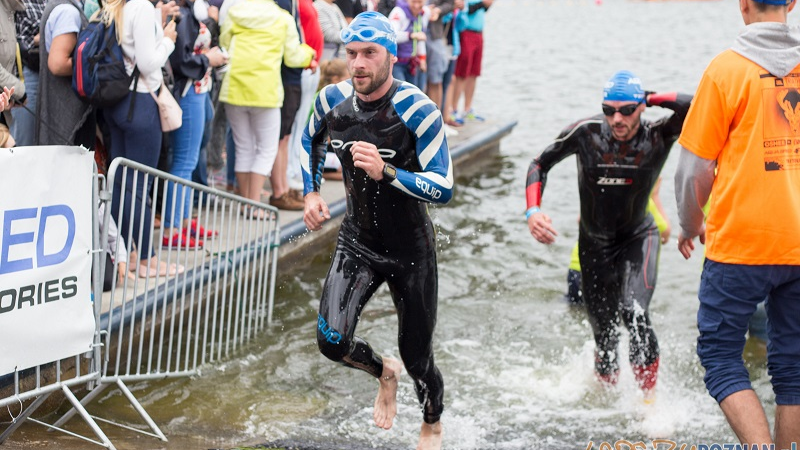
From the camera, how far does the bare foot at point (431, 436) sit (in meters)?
5.98

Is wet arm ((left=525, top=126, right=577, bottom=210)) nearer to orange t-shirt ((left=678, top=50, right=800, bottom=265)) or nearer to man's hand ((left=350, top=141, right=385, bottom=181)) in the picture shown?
man's hand ((left=350, top=141, right=385, bottom=181))

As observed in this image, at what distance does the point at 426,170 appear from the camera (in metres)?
5.41

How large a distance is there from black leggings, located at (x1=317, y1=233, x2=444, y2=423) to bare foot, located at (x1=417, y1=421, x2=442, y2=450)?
31 centimetres

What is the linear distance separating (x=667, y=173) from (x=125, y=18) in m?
9.94

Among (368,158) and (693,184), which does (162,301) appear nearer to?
(368,158)

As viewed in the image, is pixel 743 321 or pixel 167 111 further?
pixel 167 111

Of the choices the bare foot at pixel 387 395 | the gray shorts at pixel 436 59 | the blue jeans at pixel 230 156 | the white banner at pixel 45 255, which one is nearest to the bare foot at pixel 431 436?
the bare foot at pixel 387 395

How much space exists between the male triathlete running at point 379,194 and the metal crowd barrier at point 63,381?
1202mm

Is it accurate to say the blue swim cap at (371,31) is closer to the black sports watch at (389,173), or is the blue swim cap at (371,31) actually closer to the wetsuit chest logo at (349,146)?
the wetsuit chest logo at (349,146)

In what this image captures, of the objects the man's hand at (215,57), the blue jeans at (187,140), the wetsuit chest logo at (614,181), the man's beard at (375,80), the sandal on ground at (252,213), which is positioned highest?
the man's beard at (375,80)

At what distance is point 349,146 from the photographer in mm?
5500

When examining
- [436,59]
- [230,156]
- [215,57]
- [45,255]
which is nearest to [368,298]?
[45,255]

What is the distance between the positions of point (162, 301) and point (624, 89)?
326 centimetres

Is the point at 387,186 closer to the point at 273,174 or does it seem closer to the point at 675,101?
the point at 675,101
